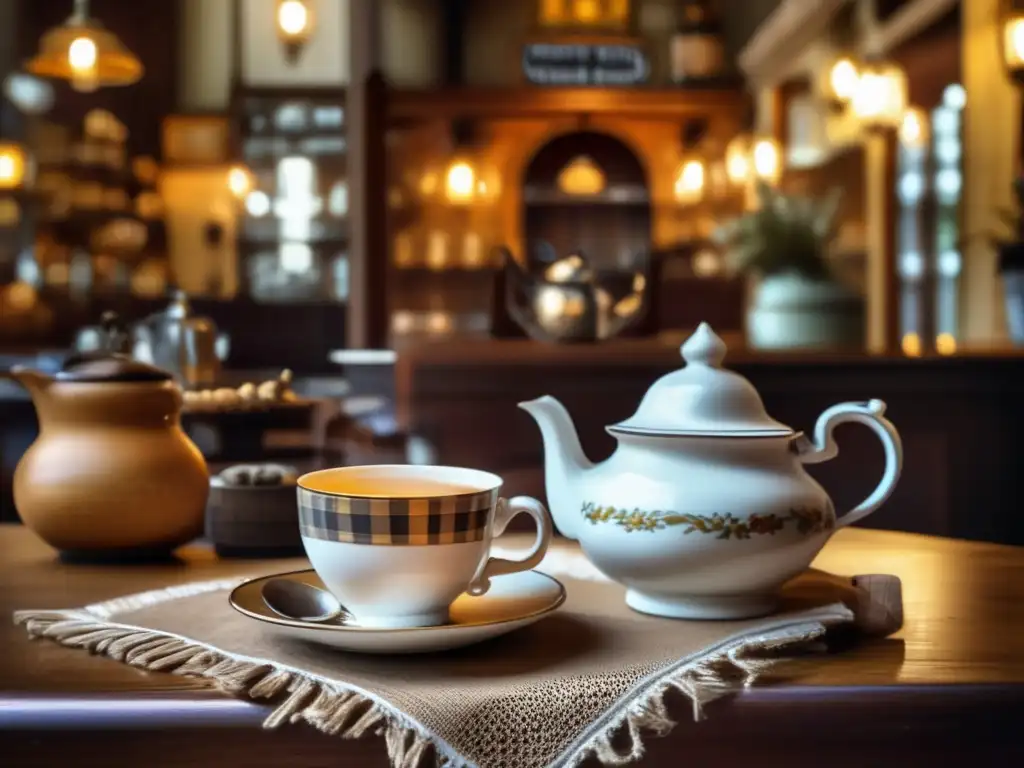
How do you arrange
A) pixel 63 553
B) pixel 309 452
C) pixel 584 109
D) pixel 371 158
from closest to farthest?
pixel 63 553 → pixel 309 452 → pixel 371 158 → pixel 584 109

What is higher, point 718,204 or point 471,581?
point 718,204

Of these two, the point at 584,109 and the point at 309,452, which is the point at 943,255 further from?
the point at 309,452

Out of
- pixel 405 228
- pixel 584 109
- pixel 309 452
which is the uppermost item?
pixel 584 109

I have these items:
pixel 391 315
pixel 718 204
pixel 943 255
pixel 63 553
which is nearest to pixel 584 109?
pixel 718 204

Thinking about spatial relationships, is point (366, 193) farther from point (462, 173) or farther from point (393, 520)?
point (393, 520)

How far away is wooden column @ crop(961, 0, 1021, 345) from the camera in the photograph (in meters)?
4.93

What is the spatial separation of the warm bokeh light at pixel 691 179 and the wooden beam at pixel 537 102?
453 millimetres

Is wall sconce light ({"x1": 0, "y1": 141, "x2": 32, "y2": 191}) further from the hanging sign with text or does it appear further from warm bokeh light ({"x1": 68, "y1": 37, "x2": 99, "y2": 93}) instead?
warm bokeh light ({"x1": 68, "y1": 37, "x2": 99, "y2": 93})

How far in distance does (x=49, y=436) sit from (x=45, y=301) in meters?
7.58

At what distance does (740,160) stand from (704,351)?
21.1 ft

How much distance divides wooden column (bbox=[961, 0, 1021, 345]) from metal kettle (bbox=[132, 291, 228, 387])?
3410 mm

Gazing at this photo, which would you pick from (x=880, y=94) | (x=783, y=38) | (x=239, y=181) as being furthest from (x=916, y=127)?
(x=239, y=181)

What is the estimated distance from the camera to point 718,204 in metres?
7.68

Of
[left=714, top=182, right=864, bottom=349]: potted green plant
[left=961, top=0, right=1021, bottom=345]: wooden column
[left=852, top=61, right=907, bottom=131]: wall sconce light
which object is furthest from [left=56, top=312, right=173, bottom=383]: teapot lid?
[left=961, top=0, right=1021, bottom=345]: wooden column
